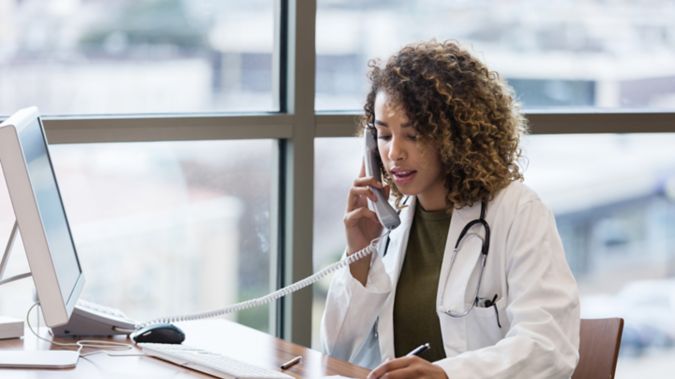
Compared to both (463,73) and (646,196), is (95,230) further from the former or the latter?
(646,196)

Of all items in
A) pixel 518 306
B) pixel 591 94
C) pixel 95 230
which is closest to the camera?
pixel 518 306

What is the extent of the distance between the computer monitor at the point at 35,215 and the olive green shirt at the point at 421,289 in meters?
0.79

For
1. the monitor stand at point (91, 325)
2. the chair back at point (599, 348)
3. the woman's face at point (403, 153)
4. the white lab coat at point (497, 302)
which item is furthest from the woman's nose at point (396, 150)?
the monitor stand at point (91, 325)

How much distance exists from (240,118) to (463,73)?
902 mm

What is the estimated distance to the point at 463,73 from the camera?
7.97 feet

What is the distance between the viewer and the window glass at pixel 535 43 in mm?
3326

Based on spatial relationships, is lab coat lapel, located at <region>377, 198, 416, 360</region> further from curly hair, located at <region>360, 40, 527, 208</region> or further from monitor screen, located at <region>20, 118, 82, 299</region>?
monitor screen, located at <region>20, 118, 82, 299</region>

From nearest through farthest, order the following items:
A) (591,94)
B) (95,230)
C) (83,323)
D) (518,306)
Answer: (518,306)
(83,323)
(95,230)
(591,94)

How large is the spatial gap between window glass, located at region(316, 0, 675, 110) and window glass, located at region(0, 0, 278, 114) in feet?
0.73

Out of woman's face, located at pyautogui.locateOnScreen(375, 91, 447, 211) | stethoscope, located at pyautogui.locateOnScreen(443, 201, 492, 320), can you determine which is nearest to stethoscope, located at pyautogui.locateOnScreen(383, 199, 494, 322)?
stethoscope, located at pyautogui.locateOnScreen(443, 201, 492, 320)

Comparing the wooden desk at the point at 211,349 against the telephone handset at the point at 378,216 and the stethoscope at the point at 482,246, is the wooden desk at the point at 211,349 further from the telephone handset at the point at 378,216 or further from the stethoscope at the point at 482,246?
the stethoscope at the point at 482,246

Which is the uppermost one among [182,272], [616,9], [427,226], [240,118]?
[616,9]

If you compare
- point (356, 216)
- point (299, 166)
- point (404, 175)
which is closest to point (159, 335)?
point (356, 216)

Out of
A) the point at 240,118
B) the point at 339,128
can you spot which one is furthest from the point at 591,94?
the point at 240,118
